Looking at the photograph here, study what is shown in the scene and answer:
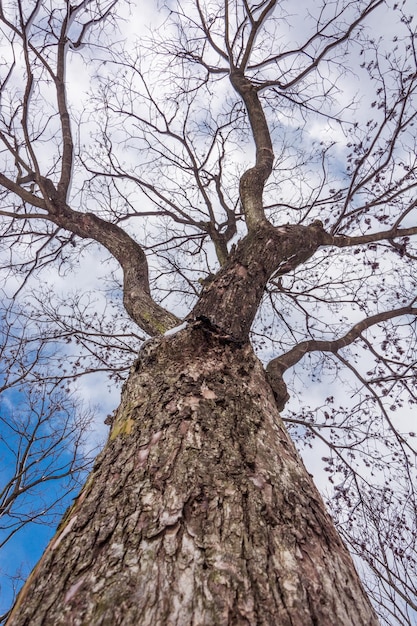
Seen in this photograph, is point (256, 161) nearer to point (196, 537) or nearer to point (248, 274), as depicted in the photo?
point (248, 274)

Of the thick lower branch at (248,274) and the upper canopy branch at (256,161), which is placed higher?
the upper canopy branch at (256,161)

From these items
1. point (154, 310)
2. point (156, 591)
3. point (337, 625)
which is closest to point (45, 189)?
point (154, 310)

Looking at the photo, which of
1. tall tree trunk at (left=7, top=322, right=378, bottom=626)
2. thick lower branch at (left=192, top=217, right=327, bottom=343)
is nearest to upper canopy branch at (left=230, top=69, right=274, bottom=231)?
thick lower branch at (left=192, top=217, right=327, bottom=343)

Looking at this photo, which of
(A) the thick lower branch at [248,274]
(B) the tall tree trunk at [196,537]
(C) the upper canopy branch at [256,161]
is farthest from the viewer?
(C) the upper canopy branch at [256,161]

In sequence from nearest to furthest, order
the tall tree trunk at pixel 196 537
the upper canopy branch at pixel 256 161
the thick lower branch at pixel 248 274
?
the tall tree trunk at pixel 196 537, the thick lower branch at pixel 248 274, the upper canopy branch at pixel 256 161

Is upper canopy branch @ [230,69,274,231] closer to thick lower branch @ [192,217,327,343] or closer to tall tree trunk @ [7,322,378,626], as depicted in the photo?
thick lower branch @ [192,217,327,343]

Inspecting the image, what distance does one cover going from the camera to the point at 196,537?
3.07 ft

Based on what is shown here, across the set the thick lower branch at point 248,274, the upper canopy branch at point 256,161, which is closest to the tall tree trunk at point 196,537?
the thick lower branch at point 248,274

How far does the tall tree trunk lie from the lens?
0.77 metres

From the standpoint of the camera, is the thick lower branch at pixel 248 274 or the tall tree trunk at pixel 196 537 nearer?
the tall tree trunk at pixel 196 537

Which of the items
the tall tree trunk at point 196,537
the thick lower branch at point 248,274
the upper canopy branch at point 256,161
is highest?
the upper canopy branch at point 256,161

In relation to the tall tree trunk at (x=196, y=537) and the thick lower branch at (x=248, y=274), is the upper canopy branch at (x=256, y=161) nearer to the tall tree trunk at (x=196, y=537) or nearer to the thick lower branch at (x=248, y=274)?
the thick lower branch at (x=248, y=274)

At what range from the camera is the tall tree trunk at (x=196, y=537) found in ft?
2.53

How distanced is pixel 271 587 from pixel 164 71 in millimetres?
5834
